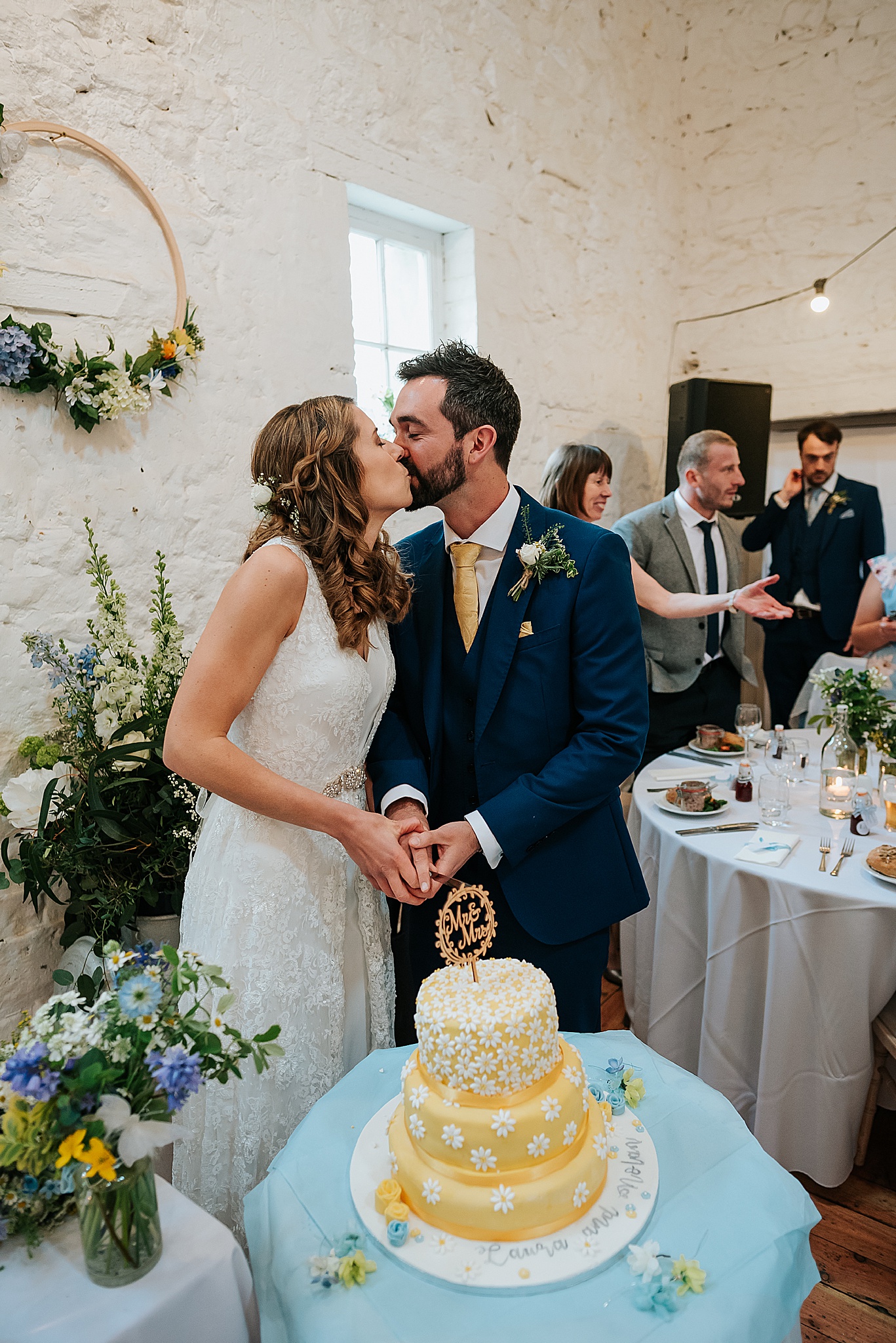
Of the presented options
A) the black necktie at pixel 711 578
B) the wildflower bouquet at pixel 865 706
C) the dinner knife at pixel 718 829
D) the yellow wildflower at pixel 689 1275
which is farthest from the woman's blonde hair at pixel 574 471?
the yellow wildflower at pixel 689 1275

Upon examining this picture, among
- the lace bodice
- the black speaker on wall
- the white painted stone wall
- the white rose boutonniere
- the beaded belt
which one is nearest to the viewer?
the lace bodice

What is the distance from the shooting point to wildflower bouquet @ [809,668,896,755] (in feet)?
8.83

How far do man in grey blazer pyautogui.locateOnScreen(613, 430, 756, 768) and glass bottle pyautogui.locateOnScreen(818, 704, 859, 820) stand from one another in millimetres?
1195

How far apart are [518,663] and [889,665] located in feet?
7.41

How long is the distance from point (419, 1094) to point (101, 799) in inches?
50.4

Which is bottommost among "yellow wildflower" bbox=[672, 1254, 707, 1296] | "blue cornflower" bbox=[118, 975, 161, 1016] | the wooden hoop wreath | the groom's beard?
"yellow wildflower" bbox=[672, 1254, 707, 1296]

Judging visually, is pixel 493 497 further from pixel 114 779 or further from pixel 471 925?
pixel 114 779

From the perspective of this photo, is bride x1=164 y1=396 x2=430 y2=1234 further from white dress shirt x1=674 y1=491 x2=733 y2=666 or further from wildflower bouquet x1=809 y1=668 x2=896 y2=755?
white dress shirt x1=674 y1=491 x2=733 y2=666

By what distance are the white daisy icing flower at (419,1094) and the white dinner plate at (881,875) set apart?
4.94 ft

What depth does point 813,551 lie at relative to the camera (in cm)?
495

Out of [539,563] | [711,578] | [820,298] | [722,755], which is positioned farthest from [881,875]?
[820,298]

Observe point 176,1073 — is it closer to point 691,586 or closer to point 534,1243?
point 534,1243

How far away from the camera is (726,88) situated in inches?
209

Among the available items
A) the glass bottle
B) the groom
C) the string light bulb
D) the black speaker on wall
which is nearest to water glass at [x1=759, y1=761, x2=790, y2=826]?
the glass bottle
